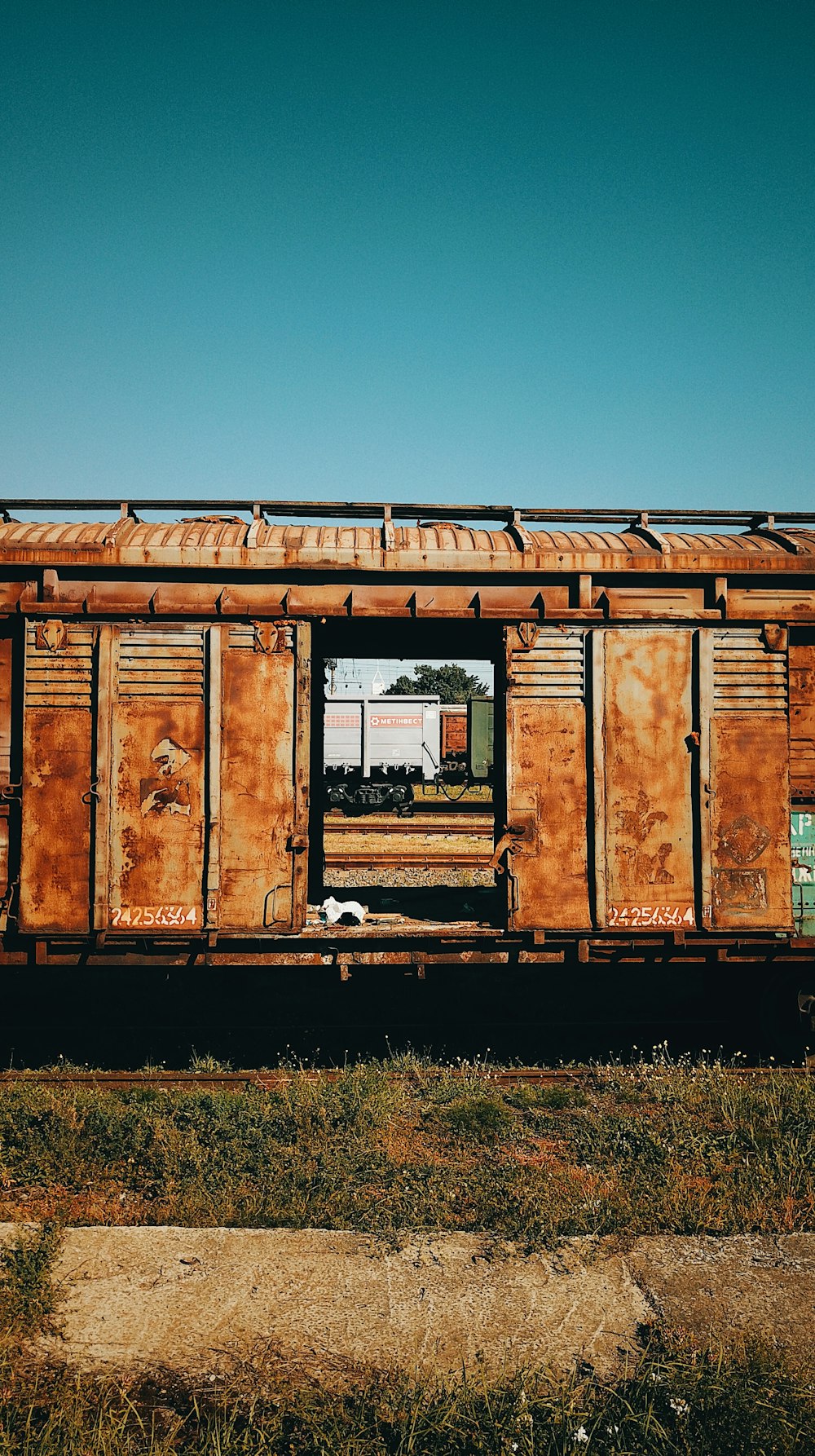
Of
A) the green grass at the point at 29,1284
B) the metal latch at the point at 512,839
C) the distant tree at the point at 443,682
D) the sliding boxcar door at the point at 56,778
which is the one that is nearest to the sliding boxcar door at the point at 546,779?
the metal latch at the point at 512,839

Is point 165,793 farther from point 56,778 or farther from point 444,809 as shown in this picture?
point 444,809

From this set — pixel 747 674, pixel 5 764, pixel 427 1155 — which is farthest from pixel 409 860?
pixel 427 1155

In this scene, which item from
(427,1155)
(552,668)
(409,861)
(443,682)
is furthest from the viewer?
(443,682)

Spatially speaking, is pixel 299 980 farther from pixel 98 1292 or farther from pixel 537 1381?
pixel 537 1381

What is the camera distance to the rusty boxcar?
6668 millimetres

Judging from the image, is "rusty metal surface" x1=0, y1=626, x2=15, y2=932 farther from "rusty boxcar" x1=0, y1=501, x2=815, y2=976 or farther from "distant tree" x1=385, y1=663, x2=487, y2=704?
"distant tree" x1=385, y1=663, x2=487, y2=704


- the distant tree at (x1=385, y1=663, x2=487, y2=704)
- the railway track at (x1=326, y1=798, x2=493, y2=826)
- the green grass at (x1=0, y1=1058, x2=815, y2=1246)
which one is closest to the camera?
the green grass at (x1=0, y1=1058, x2=815, y2=1246)

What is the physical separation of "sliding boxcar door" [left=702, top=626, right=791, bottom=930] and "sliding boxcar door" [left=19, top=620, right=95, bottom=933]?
4.90 metres

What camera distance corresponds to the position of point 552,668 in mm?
6930

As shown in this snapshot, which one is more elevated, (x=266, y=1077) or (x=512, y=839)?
(x=512, y=839)

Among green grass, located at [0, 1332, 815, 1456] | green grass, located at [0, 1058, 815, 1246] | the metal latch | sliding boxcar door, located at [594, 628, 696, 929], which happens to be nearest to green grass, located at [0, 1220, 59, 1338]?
green grass, located at [0, 1332, 815, 1456]

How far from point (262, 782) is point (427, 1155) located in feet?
9.50

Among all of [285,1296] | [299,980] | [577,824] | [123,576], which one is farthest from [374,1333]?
[123,576]

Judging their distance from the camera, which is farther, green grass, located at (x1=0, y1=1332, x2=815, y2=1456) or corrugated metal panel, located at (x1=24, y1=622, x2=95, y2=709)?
corrugated metal panel, located at (x1=24, y1=622, x2=95, y2=709)
